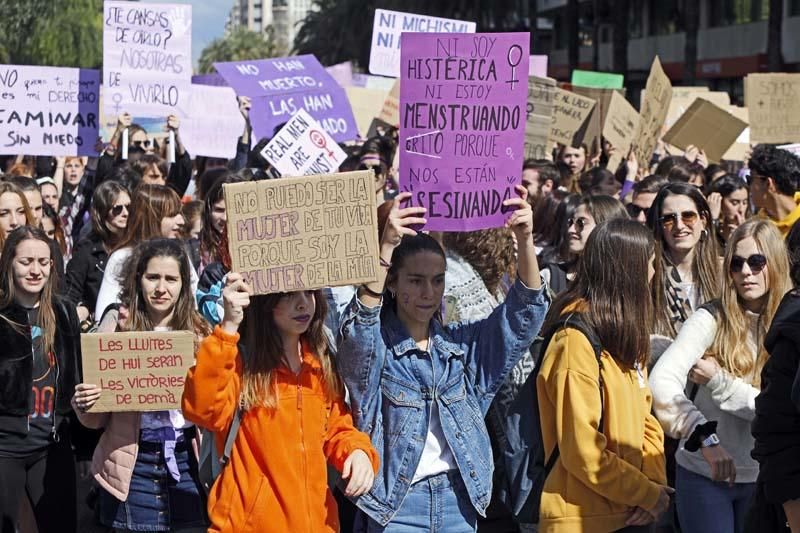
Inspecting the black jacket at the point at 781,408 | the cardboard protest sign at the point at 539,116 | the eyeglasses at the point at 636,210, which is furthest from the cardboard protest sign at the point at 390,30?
the black jacket at the point at 781,408

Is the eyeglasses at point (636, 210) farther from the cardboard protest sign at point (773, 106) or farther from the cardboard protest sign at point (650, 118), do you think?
the cardboard protest sign at point (650, 118)

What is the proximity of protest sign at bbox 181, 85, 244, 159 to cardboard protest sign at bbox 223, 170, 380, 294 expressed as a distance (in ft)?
→ 26.7

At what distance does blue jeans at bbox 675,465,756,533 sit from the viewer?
14.7 ft

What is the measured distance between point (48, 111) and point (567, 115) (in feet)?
15.5

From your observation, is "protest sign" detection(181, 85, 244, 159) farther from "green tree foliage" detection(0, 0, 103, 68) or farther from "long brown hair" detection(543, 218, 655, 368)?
"green tree foliage" detection(0, 0, 103, 68)

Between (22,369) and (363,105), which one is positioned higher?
(363,105)

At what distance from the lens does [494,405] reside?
14.9 feet

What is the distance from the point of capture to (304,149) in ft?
25.5

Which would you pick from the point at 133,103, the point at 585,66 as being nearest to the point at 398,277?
the point at 133,103

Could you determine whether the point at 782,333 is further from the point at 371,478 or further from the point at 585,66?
the point at 585,66

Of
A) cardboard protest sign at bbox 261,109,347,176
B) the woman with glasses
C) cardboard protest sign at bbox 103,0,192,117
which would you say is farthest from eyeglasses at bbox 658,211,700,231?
cardboard protest sign at bbox 103,0,192,117

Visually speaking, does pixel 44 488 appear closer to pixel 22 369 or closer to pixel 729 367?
pixel 22 369

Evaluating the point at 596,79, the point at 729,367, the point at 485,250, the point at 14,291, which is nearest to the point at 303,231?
the point at 485,250

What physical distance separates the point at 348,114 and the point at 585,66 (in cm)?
4712
